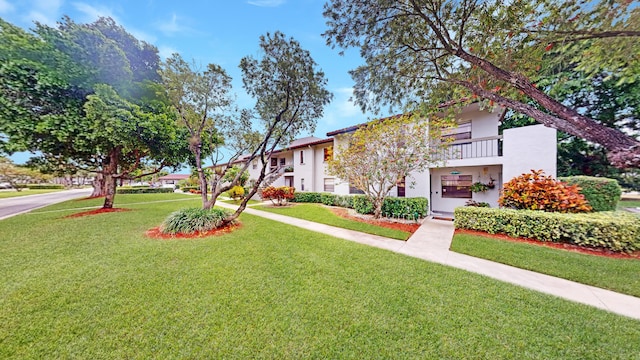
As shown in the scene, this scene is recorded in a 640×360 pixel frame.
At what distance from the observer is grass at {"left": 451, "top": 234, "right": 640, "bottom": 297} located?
3775 mm

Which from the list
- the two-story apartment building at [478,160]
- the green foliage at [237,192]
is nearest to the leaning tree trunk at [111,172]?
the green foliage at [237,192]

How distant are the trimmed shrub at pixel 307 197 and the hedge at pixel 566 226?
9.98 m

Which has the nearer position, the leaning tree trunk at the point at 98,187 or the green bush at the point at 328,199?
the green bush at the point at 328,199

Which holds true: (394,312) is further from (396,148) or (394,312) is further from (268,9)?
(268,9)

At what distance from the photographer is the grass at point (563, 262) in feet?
12.4

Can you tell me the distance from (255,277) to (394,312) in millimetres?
2643

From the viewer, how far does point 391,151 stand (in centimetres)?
871

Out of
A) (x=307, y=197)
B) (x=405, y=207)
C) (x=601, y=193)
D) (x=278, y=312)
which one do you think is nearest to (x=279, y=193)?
(x=307, y=197)

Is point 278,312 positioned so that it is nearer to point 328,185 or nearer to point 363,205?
point 363,205

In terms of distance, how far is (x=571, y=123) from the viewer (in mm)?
2879

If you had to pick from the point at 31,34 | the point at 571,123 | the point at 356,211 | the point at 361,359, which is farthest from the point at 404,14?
the point at 31,34

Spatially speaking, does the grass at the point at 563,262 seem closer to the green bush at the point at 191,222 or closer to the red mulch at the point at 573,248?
the red mulch at the point at 573,248

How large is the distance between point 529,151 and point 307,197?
12.9m

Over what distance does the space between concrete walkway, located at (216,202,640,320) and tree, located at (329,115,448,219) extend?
8.63 ft
